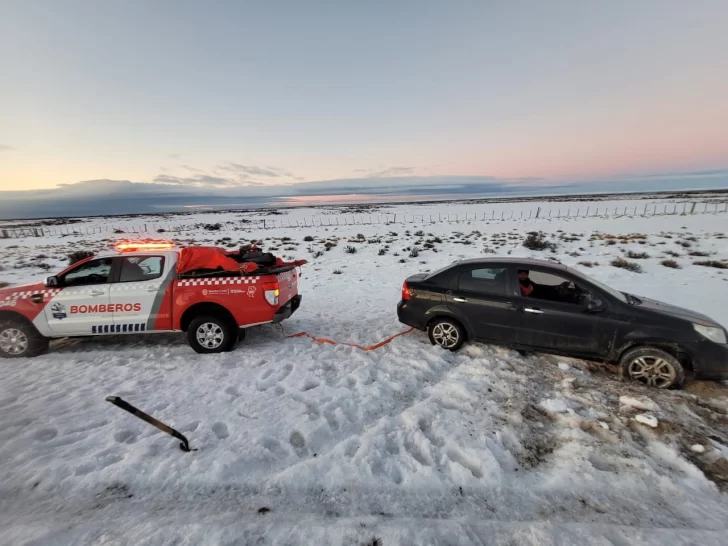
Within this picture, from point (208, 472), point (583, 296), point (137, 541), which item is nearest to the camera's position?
point (137, 541)

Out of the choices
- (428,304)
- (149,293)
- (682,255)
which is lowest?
(682,255)

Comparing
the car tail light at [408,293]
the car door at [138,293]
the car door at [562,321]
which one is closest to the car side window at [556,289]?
the car door at [562,321]

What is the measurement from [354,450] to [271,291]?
2976 millimetres

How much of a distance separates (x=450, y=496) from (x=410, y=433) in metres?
0.79

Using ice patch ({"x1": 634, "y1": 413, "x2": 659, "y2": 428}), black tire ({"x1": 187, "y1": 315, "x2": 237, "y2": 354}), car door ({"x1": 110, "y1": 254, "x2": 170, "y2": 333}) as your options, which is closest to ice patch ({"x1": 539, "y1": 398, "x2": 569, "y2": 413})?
ice patch ({"x1": 634, "y1": 413, "x2": 659, "y2": 428})

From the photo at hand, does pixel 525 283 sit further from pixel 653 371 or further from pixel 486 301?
pixel 653 371

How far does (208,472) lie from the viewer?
2.99 meters

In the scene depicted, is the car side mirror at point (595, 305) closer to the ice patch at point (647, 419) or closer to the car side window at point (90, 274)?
the ice patch at point (647, 419)

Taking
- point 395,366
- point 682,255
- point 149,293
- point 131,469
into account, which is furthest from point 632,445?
point 682,255

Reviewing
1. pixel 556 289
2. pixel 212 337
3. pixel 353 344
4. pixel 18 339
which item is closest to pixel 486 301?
pixel 556 289

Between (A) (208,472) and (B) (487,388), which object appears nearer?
(A) (208,472)

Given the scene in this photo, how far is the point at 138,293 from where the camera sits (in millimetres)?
5406

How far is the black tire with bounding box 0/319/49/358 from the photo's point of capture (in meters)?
5.43

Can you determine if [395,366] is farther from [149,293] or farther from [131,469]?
[149,293]
